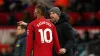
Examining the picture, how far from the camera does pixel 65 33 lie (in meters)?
11.2

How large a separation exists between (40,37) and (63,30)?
2.45 ft

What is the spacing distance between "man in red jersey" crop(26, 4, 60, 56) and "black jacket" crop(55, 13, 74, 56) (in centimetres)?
46

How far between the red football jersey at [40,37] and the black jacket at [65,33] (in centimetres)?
43

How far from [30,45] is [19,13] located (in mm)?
13657

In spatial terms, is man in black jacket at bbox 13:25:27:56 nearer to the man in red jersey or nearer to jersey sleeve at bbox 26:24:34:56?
the man in red jersey

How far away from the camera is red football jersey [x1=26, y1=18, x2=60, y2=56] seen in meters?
10.5

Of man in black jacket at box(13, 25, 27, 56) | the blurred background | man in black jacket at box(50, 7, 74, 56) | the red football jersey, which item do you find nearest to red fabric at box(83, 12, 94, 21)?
the blurred background

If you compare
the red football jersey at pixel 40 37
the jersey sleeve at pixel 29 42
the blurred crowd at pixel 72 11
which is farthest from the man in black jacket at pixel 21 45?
the blurred crowd at pixel 72 11

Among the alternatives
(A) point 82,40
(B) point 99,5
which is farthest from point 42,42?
(B) point 99,5

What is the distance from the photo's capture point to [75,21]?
78.6 feet

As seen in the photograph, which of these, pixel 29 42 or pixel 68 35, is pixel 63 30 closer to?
pixel 68 35

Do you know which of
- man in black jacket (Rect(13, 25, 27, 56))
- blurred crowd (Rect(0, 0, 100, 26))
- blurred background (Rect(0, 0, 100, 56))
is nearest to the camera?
man in black jacket (Rect(13, 25, 27, 56))

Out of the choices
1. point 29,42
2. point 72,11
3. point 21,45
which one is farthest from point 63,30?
point 72,11

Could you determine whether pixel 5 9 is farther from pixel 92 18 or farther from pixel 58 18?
pixel 58 18
